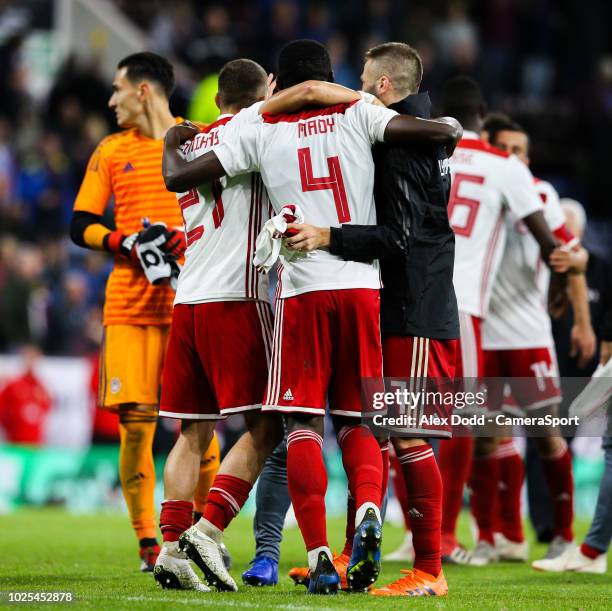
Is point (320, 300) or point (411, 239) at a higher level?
point (411, 239)

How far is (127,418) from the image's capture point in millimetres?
7004

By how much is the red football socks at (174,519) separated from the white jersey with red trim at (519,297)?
2938 millimetres

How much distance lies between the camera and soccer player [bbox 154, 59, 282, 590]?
5.70m

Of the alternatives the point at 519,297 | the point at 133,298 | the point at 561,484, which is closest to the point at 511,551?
the point at 561,484

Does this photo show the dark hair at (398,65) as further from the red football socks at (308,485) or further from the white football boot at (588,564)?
the white football boot at (588,564)

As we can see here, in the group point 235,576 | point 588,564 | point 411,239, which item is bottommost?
point 588,564

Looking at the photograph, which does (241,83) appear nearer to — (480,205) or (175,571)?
(480,205)

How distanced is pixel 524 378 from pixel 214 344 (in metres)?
2.91

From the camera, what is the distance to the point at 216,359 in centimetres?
577

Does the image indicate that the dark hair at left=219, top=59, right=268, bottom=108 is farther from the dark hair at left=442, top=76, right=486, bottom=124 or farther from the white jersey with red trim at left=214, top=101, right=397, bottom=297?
→ the dark hair at left=442, top=76, right=486, bottom=124

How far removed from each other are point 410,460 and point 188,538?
3.54ft

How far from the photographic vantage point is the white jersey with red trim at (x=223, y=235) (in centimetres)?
580

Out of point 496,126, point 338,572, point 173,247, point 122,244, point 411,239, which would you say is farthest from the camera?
point 496,126

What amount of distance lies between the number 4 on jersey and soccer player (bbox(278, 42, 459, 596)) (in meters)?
0.10
